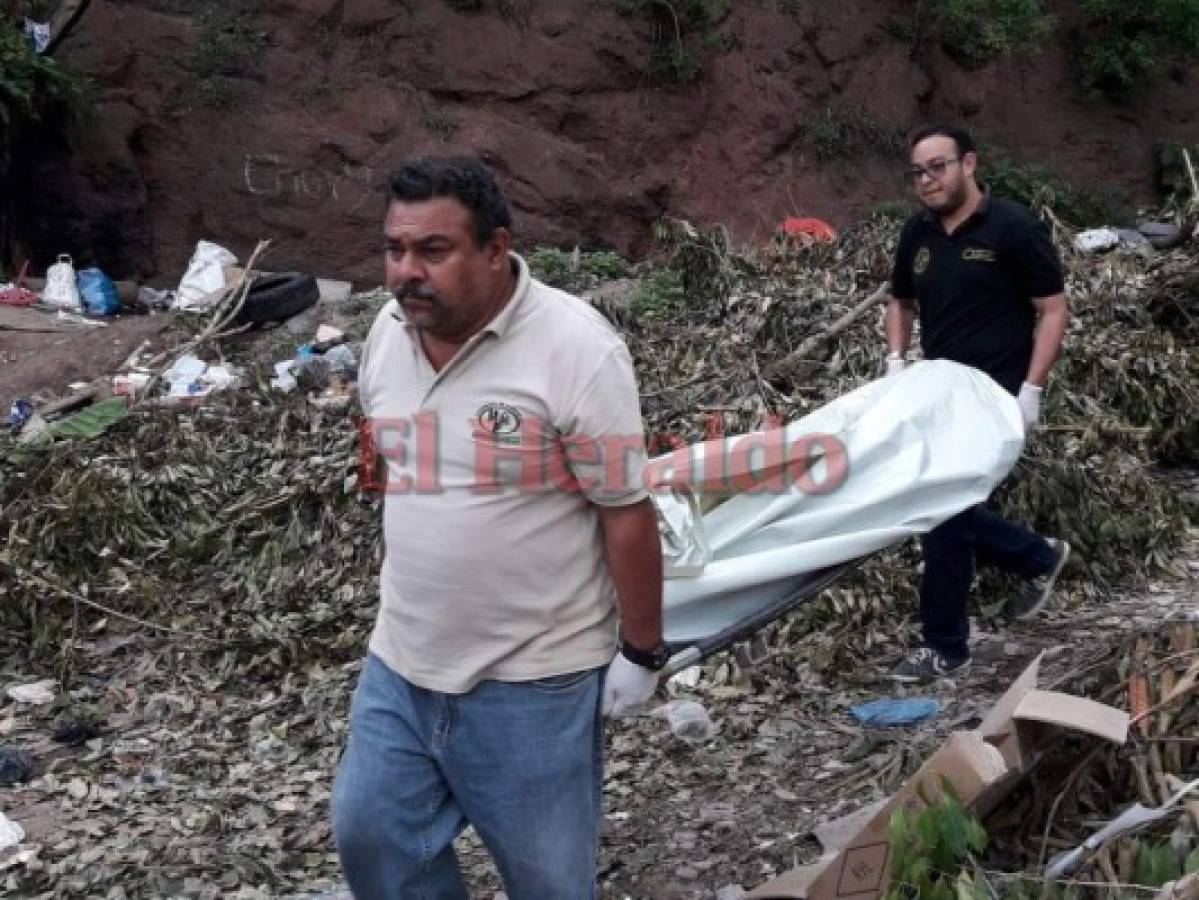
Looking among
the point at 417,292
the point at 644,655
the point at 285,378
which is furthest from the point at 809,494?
the point at 285,378

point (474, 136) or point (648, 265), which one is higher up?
point (474, 136)

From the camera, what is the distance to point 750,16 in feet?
42.9

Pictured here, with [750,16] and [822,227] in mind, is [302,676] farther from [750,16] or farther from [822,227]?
[750,16]

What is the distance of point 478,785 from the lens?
2.51 meters

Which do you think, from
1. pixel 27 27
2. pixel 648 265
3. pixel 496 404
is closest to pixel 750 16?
pixel 648 265

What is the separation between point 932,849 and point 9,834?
2.76 m

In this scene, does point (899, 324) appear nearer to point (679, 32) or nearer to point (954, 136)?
point (954, 136)

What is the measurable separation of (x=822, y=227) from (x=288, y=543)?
4.91 meters

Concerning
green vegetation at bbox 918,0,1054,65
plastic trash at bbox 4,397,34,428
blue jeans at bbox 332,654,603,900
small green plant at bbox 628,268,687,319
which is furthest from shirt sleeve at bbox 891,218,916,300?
green vegetation at bbox 918,0,1054,65

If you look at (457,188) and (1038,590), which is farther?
(1038,590)

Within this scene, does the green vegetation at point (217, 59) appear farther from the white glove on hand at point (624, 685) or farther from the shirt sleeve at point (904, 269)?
the white glove on hand at point (624, 685)

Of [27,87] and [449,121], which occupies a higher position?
[27,87]

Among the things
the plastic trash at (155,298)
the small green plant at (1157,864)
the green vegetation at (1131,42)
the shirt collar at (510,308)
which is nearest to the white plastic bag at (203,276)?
the plastic trash at (155,298)

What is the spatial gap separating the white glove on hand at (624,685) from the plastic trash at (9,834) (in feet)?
7.48
